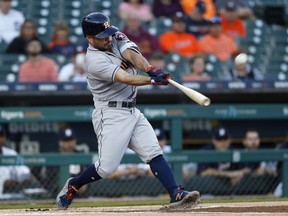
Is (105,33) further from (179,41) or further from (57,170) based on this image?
(179,41)

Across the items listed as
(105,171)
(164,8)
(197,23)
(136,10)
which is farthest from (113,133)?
(164,8)

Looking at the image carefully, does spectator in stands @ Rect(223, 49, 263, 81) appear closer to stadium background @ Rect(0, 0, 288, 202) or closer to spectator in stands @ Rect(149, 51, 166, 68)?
stadium background @ Rect(0, 0, 288, 202)

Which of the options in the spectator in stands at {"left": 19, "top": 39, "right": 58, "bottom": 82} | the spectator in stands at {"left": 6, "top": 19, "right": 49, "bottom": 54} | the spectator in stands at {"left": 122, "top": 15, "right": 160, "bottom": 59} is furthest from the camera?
the spectator in stands at {"left": 122, "top": 15, "right": 160, "bottom": 59}

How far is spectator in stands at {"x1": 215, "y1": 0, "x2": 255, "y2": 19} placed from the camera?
12633mm

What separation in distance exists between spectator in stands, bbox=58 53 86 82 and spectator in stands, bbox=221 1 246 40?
8.52ft

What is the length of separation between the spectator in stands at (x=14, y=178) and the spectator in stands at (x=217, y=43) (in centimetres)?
320

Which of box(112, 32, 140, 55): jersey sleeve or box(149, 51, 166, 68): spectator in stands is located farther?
box(149, 51, 166, 68): spectator in stands

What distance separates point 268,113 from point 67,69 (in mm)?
2395

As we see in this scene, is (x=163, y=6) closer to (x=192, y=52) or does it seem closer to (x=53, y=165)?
(x=192, y=52)

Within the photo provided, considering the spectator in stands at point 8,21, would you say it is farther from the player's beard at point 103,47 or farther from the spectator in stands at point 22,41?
the player's beard at point 103,47

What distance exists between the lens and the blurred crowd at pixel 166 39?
10.3 m

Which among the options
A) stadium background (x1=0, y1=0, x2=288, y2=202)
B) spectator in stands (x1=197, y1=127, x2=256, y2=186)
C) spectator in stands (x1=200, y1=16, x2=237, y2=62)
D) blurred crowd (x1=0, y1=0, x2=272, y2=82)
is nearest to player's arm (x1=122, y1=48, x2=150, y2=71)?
stadium background (x1=0, y1=0, x2=288, y2=202)

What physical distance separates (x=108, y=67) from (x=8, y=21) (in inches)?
207

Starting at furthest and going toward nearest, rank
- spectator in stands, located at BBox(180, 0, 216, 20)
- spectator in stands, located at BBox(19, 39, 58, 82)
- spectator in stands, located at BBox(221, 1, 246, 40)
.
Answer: spectator in stands, located at BBox(180, 0, 216, 20), spectator in stands, located at BBox(221, 1, 246, 40), spectator in stands, located at BBox(19, 39, 58, 82)
